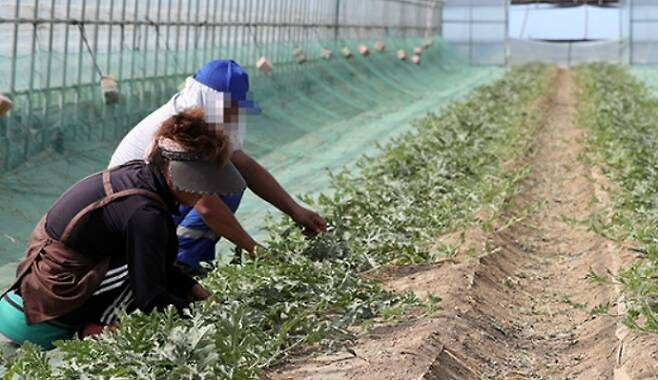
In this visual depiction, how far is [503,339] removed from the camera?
547 centimetres

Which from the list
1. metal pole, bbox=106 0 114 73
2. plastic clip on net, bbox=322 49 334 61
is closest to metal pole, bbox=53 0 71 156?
metal pole, bbox=106 0 114 73

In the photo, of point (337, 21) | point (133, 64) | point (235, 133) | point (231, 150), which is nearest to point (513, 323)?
point (235, 133)

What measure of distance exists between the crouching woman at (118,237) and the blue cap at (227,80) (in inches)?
26.8

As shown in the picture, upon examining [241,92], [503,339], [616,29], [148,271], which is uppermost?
[616,29]

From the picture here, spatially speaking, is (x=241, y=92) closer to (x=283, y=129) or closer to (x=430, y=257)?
(x=430, y=257)

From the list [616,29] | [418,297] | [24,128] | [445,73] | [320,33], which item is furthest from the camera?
[616,29]

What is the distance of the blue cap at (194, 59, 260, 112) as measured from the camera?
16.1 ft

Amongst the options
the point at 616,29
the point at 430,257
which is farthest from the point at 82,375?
the point at 616,29

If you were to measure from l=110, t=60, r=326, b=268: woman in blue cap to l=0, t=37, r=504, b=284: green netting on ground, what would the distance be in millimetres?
1549

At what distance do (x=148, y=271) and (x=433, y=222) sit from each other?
10.7 ft

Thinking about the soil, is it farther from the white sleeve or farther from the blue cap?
the blue cap

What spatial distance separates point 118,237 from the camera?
414 centimetres

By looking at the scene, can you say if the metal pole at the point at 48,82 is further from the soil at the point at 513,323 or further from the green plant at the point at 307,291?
the soil at the point at 513,323

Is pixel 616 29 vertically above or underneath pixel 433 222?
above
